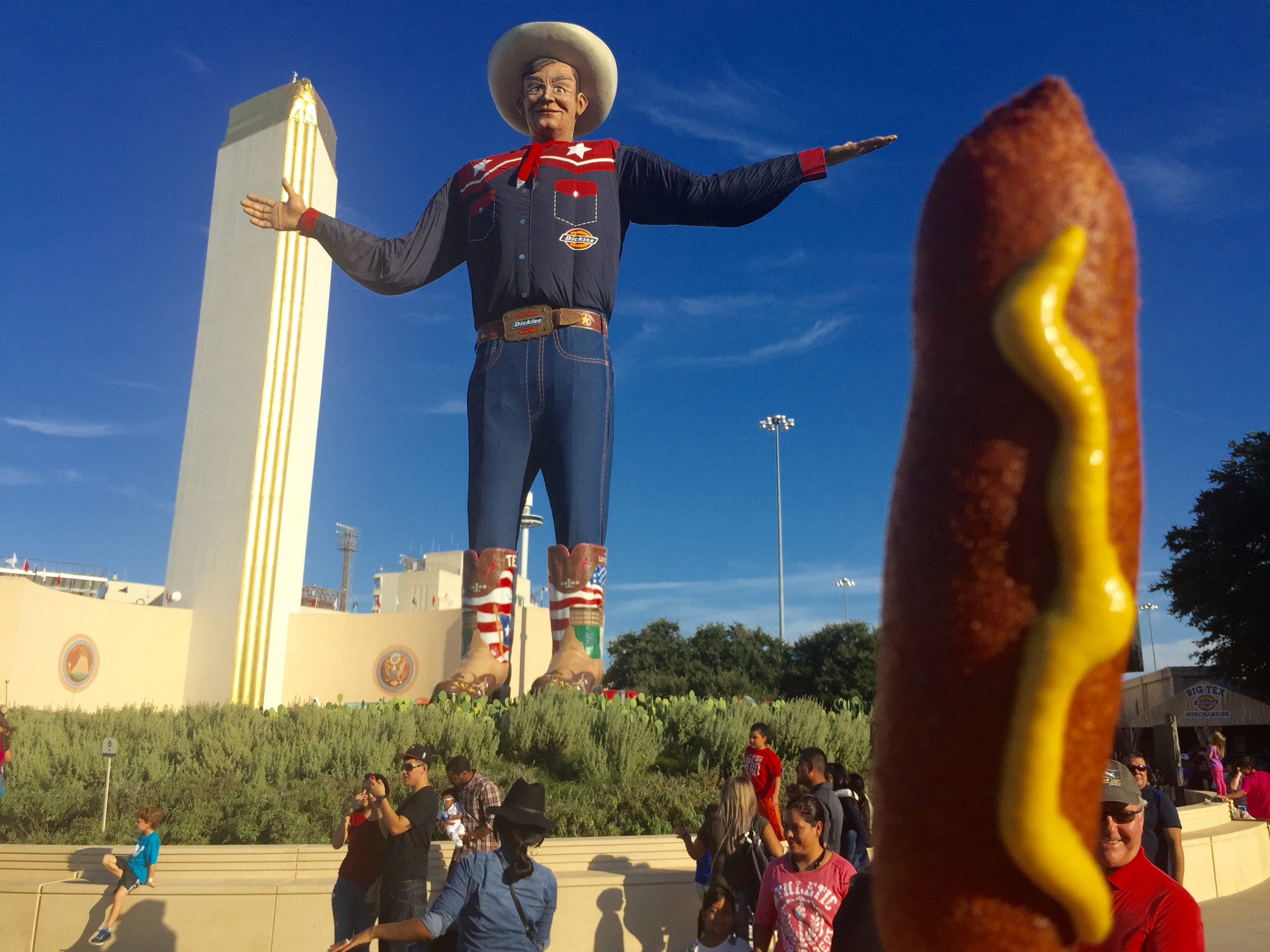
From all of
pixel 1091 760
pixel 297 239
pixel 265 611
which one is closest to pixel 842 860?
pixel 1091 760

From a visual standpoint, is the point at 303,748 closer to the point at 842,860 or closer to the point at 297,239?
the point at 842,860

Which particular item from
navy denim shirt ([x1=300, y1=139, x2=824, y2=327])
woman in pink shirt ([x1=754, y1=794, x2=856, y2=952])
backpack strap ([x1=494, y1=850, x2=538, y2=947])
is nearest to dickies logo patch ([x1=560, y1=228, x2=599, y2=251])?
navy denim shirt ([x1=300, y1=139, x2=824, y2=327])

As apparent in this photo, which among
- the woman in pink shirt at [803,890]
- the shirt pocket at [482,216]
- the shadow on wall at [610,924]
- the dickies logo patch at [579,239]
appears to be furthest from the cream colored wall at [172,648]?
the woman in pink shirt at [803,890]

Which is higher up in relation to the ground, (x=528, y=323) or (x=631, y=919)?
(x=528, y=323)

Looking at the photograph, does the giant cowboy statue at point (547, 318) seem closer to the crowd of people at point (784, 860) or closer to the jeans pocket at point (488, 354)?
the jeans pocket at point (488, 354)

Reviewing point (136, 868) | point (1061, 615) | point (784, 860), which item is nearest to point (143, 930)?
point (136, 868)

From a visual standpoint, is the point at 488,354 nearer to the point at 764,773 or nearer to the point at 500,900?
the point at 764,773
